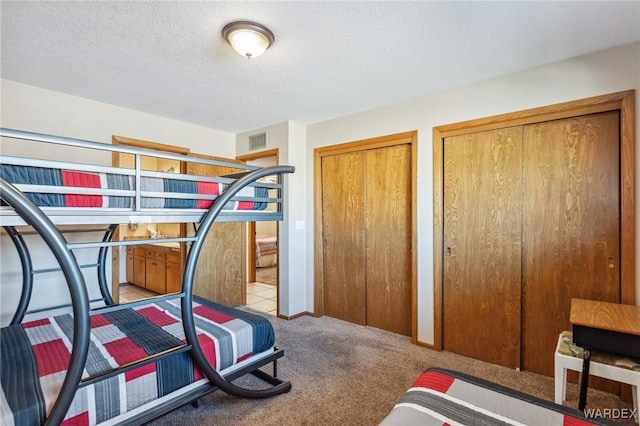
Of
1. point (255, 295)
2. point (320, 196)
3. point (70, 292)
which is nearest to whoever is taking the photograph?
point (70, 292)

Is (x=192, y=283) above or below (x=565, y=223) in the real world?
below

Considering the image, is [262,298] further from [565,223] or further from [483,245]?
[565,223]

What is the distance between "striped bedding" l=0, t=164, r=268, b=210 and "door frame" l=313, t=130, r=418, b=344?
6.12ft

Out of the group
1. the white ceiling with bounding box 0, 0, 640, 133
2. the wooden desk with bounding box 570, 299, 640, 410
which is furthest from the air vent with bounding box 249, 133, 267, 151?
the wooden desk with bounding box 570, 299, 640, 410

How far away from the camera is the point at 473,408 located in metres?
1.16

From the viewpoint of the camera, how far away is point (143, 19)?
1809 millimetres

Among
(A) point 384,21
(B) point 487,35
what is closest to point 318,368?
(A) point 384,21

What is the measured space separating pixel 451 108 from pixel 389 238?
54.7 inches

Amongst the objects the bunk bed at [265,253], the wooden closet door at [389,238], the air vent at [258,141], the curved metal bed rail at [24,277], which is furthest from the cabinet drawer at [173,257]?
the wooden closet door at [389,238]

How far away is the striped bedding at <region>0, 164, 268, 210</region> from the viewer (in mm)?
1252

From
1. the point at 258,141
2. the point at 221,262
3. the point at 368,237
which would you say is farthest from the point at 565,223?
the point at 221,262

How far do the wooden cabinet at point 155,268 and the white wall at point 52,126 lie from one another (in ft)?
4.11

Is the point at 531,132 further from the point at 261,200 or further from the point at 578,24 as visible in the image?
the point at 261,200

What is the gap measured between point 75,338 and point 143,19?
1708mm
